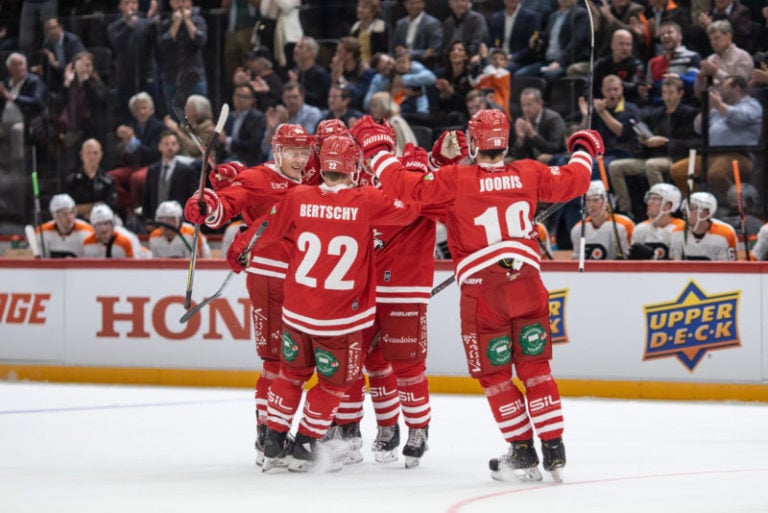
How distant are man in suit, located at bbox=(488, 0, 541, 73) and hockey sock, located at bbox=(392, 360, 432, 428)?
18.3 ft

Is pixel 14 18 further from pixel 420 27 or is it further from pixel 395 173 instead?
pixel 395 173

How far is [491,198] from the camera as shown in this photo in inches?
211

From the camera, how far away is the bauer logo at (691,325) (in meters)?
8.39

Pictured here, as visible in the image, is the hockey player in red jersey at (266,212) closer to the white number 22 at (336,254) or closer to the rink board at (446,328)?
the white number 22 at (336,254)

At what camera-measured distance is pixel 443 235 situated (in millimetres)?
9984

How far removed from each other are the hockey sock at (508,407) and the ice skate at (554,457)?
0.33 feet

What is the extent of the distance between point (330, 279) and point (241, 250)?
539 mm

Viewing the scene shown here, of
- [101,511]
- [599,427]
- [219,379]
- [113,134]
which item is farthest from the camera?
[113,134]

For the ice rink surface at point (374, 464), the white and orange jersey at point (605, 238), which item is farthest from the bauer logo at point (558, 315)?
the white and orange jersey at point (605, 238)

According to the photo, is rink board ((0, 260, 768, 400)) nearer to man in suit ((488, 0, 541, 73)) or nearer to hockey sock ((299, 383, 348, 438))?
man in suit ((488, 0, 541, 73))

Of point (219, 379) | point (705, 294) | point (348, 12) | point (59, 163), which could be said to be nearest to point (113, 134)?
point (59, 163)

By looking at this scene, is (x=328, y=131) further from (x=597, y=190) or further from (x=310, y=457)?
(x=597, y=190)

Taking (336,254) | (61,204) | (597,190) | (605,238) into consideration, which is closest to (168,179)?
(61,204)

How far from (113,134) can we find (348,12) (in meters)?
2.51
